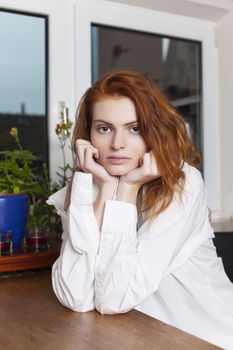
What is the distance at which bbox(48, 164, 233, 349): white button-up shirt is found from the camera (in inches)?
39.9

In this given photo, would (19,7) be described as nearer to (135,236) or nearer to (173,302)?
(135,236)

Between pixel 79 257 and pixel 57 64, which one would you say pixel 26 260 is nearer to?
pixel 79 257

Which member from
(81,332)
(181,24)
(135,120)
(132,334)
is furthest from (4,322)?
(181,24)

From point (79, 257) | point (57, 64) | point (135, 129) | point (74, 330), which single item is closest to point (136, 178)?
point (135, 129)

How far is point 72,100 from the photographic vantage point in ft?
6.10

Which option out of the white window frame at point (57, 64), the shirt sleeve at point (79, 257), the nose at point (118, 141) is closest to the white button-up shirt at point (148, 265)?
the shirt sleeve at point (79, 257)

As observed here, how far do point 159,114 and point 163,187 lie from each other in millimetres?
190

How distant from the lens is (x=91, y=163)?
45.2 inches

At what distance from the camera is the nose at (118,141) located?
1.10 metres

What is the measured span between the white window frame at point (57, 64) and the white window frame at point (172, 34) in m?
0.03

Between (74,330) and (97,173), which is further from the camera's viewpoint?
(97,173)

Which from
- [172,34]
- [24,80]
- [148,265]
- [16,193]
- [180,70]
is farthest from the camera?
[180,70]

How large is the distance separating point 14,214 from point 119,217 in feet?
1.63

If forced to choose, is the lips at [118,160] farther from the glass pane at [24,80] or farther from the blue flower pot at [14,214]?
the glass pane at [24,80]
